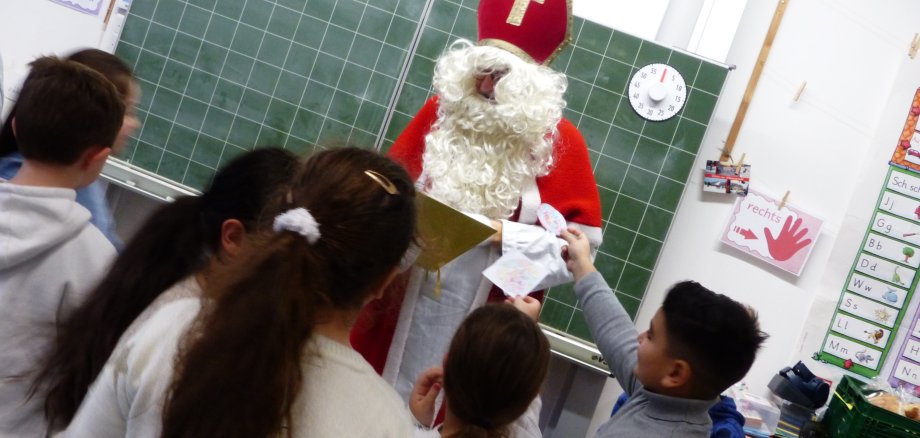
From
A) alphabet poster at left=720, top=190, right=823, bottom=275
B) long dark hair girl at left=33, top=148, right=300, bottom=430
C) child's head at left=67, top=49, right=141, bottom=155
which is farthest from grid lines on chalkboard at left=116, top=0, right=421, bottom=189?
long dark hair girl at left=33, top=148, right=300, bottom=430

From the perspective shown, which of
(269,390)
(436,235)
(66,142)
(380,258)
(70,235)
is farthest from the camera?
(436,235)

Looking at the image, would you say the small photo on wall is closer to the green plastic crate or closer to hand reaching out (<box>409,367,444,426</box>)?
the green plastic crate

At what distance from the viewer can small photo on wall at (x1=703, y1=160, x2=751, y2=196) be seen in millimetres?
3191

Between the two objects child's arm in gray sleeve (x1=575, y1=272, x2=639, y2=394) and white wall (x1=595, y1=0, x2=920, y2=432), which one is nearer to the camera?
child's arm in gray sleeve (x1=575, y1=272, x2=639, y2=394)

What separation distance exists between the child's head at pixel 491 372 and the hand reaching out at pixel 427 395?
97 millimetres

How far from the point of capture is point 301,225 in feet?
3.58

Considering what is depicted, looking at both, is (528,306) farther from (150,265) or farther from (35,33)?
(35,33)

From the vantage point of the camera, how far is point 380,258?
3.85 feet

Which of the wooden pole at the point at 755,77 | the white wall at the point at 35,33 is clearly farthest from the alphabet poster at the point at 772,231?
the white wall at the point at 35,33

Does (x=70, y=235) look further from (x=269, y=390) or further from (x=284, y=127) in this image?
(x=284, y=127)

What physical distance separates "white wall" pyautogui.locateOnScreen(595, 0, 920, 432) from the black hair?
135cm

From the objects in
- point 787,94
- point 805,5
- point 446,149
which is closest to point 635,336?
point 446,149

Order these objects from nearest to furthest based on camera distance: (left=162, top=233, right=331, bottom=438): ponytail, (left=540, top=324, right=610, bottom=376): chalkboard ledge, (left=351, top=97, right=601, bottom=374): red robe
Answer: (left=162, top=233, right=331, bottom=438): ponytail → (left=351, top=97, right=601, bottom=374): red robe → (left=540, top=324, right=610, bottom=376): chalkboard ledge

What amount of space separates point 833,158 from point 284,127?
215 centimetres
